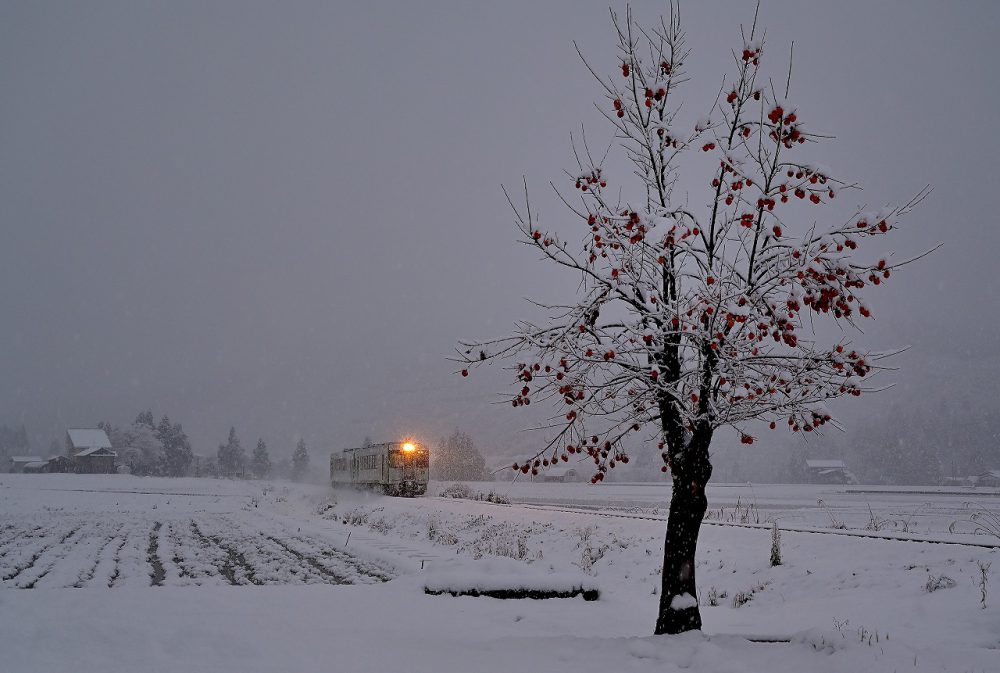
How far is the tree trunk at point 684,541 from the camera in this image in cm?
798

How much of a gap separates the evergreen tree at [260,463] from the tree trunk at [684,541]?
14571 cm

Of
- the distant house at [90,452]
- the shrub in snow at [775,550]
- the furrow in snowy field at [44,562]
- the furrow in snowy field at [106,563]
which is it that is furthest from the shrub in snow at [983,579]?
the distant house at [90,452]

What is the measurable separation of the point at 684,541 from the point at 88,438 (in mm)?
118120

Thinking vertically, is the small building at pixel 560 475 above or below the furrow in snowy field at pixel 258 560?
below

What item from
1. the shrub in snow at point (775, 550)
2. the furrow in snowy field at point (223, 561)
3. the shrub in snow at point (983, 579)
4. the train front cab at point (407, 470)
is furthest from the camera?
the train front cab at point (407, 470)

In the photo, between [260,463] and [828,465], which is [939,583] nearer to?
[828,465]

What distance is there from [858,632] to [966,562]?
5.16 metres

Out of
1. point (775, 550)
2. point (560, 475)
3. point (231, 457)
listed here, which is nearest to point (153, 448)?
point (231, 457)

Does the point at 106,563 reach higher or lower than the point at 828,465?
higher

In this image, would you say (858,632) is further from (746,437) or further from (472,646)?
(472,646)

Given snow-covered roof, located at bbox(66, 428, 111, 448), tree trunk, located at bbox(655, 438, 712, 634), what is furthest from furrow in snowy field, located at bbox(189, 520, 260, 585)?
snow-covered roof, located at bbox(66, 428, 111, 448)

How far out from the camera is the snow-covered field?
272 inches

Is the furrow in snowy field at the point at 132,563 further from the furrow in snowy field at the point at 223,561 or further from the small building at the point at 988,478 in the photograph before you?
the small building at the point at 988,478

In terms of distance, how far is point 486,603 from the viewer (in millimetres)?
10672
